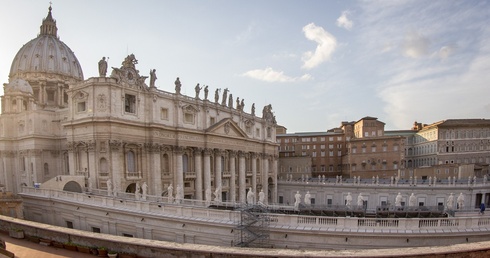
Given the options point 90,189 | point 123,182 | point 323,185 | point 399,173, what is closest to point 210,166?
point 123,182

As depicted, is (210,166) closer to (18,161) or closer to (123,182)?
(123,182)

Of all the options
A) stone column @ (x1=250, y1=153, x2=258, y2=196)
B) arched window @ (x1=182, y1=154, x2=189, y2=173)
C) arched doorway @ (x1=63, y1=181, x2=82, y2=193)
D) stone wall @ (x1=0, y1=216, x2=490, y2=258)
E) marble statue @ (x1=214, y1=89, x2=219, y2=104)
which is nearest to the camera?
stone wall @ (x1=0, y1=216, x2=490, y2=258)

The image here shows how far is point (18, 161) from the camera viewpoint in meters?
48.3

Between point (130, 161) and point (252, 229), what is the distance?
22183mm

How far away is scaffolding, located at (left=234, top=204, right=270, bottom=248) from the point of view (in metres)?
17.9

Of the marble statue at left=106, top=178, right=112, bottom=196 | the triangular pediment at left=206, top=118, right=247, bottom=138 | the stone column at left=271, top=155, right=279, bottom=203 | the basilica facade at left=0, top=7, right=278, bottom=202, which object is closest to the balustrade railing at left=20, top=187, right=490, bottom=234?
the basilica facade at left=0, top=7, right=278, bottom=202

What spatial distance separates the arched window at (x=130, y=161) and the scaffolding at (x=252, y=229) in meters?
20.6

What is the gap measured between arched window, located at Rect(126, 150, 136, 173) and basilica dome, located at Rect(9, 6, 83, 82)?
41.8 meters

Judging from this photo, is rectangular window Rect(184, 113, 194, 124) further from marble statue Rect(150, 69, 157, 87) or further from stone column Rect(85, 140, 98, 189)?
stone column Rect(85, 140, 98, 189)

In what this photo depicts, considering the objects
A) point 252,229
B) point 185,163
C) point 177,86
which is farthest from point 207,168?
point 252,229

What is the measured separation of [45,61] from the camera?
65125mm

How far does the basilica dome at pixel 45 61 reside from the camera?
63906mm

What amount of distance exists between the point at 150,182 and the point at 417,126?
266 feet

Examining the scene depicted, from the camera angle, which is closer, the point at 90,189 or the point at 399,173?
the point at 90,189
